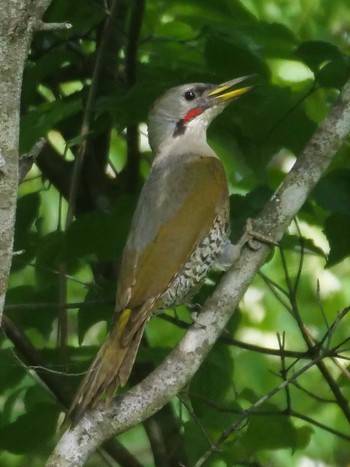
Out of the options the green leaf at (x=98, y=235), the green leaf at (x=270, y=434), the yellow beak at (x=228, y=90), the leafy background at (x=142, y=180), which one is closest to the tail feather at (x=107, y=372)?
the leafy background at (x=142, y=180)

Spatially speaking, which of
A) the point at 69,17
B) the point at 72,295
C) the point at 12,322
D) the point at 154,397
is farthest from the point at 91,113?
the point at 72,295

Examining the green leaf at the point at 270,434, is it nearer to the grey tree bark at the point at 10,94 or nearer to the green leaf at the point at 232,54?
the green leaf at the point at 232,54

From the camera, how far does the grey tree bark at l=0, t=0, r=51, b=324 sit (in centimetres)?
334

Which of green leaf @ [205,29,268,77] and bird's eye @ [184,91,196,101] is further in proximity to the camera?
bird's eye @ [184,91,196,101]

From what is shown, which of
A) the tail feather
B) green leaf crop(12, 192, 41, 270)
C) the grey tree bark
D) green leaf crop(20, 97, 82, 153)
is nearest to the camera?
the grey tree bark

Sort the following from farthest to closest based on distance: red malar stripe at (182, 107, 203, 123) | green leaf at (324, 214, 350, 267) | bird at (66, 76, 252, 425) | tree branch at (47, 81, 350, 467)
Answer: red malar stripe at (182, 107, 203, 123) < green leaf at (324, 214, 350, 267) < bird at (66, 76, 252, 425) < tree branch at (47, 81, 350, 467)

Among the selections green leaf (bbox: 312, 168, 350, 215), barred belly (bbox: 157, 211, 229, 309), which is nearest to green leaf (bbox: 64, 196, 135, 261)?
barred belly (bbox: 157, 211, 229, 309)

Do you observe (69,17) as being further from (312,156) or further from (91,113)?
(312,156)

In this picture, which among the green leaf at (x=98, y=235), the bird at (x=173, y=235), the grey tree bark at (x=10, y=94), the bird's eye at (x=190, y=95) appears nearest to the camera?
the grey tree bark at (x=10, y=94)

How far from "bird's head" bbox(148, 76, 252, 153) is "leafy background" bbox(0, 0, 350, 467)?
148mm

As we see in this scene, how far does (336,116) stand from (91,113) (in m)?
1.28

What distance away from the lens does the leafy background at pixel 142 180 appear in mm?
5047

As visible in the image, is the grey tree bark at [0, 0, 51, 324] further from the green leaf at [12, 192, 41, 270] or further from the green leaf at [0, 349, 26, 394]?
the green leaf at [12, 192, 41, 270]

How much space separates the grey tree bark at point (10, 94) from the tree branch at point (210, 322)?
70 cm
